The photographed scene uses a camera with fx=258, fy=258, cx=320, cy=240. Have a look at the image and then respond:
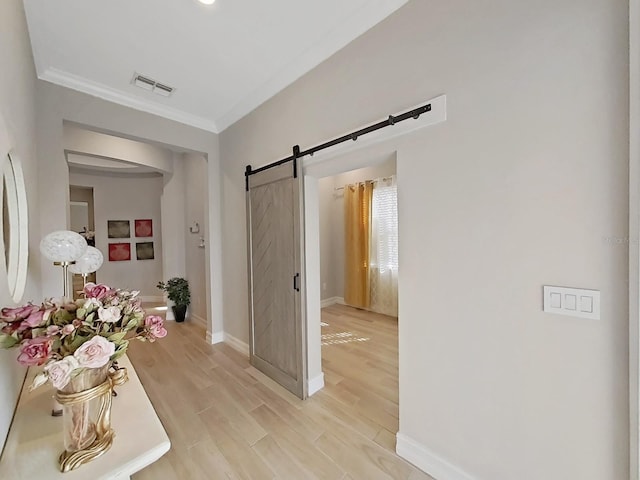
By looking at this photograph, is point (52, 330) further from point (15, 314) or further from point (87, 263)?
point (87, 263)

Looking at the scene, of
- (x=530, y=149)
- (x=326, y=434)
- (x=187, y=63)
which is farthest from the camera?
(x=187, y=63)

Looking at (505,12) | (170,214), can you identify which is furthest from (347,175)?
(505,12)

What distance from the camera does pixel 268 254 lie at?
2.61 m

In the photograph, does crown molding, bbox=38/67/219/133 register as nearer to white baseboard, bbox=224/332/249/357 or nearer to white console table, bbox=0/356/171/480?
white console table, bbox=0/356/171/480

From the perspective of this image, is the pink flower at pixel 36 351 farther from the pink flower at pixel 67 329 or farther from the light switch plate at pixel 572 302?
the light switch plate at pixel 572 302

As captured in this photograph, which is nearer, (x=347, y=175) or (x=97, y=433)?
Answer: (x=97, y=433)

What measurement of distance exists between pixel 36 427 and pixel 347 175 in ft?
16.1

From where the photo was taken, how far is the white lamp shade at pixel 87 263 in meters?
1.54

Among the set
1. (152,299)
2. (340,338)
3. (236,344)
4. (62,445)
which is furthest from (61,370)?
(152,299)

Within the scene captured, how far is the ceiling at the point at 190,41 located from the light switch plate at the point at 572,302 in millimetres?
1856

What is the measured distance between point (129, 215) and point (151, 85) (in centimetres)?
444

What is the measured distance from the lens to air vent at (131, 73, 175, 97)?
8.01ft

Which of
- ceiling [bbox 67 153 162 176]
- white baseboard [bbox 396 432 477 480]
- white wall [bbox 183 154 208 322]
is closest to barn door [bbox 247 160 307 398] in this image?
white baseboard [bbox 396 432 477 480]

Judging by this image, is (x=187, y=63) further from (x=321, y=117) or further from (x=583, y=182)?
(x=583, y=182)
